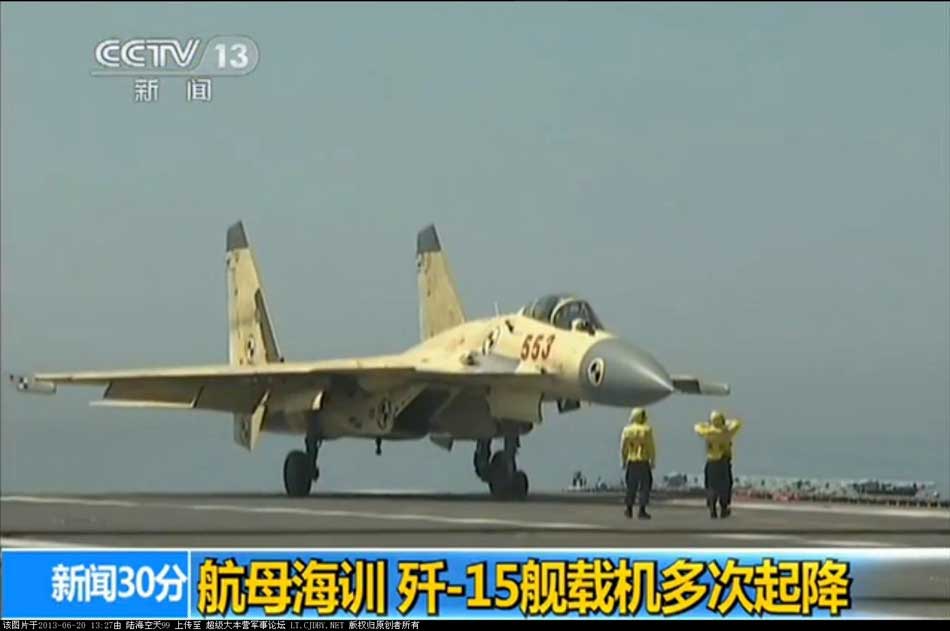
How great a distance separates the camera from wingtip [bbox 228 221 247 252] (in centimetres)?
1072

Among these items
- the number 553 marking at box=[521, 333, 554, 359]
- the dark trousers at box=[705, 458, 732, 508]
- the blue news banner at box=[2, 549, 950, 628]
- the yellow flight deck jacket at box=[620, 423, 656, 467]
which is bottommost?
the blue news banner at box=[2, 549, 950, 628]

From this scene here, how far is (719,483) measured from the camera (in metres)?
11.6

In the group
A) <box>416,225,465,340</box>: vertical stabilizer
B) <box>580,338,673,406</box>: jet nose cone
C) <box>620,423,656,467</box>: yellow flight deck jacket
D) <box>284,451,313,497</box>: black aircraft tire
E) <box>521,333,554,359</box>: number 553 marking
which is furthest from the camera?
<box>521,333,554,359</box>: number 553 marking

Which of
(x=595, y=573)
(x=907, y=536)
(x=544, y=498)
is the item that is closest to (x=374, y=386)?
(x=544, y=498)

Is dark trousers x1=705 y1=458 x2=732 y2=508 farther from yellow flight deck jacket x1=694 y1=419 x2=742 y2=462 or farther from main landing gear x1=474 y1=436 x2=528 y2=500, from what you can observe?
main landing gear x1=474 y1=436 x2=528 y2=500

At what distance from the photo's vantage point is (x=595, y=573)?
8.95 metres

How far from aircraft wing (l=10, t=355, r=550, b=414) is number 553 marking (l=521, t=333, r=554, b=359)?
0.59ft

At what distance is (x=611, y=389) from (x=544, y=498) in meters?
2.22

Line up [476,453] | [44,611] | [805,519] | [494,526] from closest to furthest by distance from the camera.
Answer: [44,611], [494,526], [805,519], [476,453]

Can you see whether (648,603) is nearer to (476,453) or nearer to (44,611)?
(44,611)

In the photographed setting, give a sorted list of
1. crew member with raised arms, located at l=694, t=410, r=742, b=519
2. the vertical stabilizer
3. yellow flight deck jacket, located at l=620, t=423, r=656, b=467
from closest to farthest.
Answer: crew member with raised arms, located at l=694, t=410, r=742, b=519 < the vertical stabilizer < yellow flight deck jacket, located at l=620, t=423, r=656, b=467

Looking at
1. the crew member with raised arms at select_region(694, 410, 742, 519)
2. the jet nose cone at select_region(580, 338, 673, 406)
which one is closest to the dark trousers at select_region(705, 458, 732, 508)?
the crew member with raised arms at select_region(694, 410, 742, 519)

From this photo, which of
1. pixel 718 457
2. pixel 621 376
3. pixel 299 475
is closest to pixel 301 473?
pixel 299 475

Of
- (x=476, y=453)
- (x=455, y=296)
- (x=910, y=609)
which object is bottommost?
(x=910, y=609)
